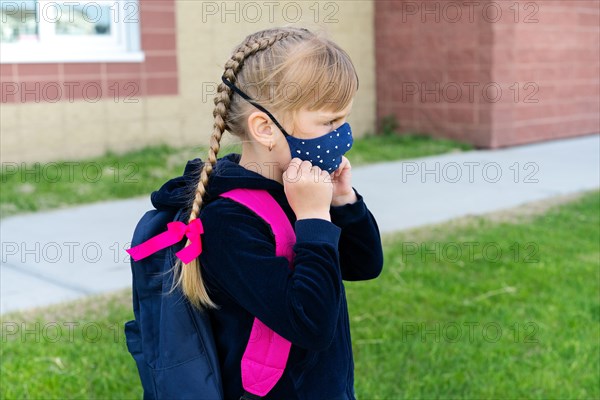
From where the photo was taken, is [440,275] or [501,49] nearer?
[440,275]

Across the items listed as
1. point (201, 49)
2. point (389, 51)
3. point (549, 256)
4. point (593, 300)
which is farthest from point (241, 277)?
point (389, 51)

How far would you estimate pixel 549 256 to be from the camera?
530cm

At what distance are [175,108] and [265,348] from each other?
24.3ft

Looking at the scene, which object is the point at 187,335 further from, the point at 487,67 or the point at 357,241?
the point at 487,67

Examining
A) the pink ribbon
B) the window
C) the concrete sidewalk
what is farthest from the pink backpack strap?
the window

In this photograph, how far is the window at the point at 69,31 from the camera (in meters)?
7.87

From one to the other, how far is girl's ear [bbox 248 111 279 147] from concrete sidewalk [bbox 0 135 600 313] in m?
2.70

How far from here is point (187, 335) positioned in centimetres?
189

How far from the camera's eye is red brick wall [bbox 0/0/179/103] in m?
7.82

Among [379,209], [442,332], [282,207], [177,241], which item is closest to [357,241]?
[282,207]

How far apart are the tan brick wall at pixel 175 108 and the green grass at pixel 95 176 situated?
0.17 meters

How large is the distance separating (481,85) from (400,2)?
1.43 meters

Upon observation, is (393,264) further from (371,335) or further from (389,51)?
(389,51)

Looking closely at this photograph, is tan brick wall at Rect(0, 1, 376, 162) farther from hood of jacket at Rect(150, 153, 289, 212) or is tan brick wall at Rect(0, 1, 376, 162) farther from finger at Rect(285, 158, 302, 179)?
finger at Rect(285, 158, 302, 179)
